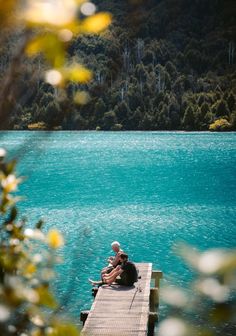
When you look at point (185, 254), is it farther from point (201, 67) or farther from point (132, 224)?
point (201, 67)

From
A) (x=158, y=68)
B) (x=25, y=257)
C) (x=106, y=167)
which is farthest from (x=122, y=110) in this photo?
(x=25, y=257)

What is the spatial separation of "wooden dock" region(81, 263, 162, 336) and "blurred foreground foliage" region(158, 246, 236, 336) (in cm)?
818

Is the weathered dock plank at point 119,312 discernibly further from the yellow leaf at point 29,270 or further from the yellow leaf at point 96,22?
the yellow leaf at point 96,22

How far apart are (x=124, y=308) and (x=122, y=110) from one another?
5633 inches

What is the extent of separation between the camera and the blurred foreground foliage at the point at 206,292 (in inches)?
34.2

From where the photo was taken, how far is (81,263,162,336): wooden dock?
10250 millimetres

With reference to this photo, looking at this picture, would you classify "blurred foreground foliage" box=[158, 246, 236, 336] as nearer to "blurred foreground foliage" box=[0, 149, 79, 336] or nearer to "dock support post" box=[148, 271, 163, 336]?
"blurred foreground foliage" box=[0, 149, 79, 336]

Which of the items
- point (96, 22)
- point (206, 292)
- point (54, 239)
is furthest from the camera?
point (54, 239)

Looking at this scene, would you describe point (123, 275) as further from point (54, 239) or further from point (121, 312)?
point (54, 239)

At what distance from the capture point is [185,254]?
0.90 m

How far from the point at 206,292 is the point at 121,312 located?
10642mm

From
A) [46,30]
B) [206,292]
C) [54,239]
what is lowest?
[54,239]

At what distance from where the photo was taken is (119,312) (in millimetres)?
11250

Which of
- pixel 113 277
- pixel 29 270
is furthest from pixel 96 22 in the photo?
pixel 113 277
